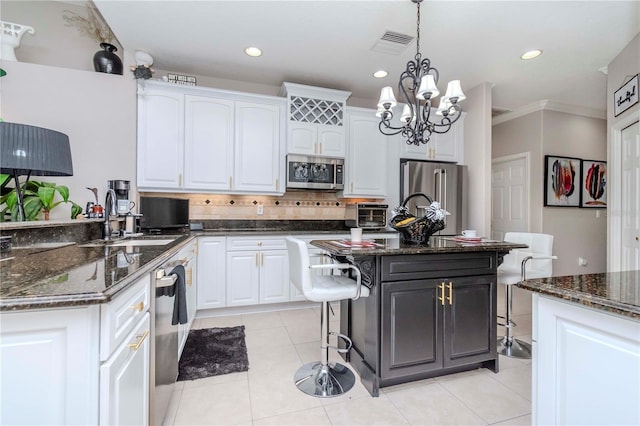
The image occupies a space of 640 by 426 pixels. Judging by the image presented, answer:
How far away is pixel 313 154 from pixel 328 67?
40.4 inches

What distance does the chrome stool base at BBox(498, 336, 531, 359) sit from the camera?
2318 millimetres

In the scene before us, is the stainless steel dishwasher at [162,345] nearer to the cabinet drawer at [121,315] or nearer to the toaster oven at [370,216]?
the cabinet drawer at [121,315]

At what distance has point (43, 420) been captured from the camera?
2.54 ft

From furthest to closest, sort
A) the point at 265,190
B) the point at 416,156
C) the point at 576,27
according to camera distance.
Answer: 1. the point at 416,156
2. the point at 265,190
3. the point at 576,27

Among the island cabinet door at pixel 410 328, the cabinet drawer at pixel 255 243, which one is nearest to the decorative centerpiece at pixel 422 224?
the island cabinet door at pixel 410 328

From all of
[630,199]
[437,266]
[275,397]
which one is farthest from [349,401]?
[630,199]

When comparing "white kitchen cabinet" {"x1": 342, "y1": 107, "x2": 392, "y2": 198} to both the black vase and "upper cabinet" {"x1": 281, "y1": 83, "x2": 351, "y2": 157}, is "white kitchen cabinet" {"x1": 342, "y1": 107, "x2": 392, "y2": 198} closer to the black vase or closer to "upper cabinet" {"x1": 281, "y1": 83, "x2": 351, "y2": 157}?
"upper cabinet" {"x1": 281, "y1": 83, "x2": 351, "y2": 157}

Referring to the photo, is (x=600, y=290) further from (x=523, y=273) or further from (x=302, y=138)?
(x=302, y=138)

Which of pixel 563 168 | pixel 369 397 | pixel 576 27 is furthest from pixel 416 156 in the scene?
pixel 369 397

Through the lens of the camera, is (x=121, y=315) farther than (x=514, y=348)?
No

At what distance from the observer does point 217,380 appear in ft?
6.45

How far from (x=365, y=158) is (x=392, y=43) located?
142cm

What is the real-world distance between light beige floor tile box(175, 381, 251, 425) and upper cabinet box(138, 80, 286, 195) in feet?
7.05

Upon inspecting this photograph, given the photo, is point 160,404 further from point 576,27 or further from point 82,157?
point 576,27
